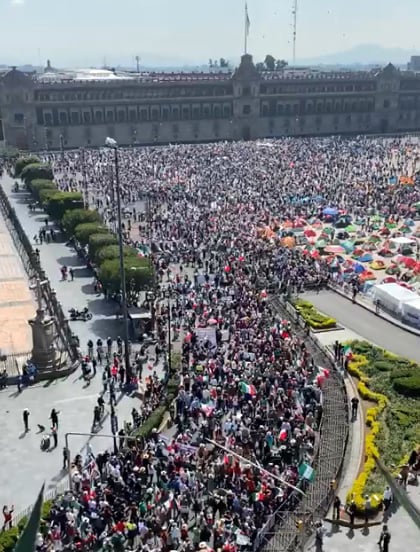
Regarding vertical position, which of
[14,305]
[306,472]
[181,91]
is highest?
[181,91]

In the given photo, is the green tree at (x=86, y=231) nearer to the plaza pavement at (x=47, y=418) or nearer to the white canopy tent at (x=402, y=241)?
the plaza pavement at (x=47, y=418)

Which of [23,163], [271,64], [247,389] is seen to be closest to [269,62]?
[271,64]

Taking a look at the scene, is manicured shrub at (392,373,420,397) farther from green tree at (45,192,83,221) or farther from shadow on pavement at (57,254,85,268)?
green tree at (45,192,83,221)

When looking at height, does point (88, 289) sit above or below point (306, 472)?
below

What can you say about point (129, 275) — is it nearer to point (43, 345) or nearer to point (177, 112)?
point (43, 345)

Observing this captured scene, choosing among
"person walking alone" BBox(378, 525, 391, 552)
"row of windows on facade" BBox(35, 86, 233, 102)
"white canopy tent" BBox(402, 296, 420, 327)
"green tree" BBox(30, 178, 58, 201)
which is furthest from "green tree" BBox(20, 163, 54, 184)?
"person walking alone" BBox(378, 525, 391, 552)

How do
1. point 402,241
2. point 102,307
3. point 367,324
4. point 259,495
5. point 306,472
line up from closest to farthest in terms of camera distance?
point 259,495
point 306,472
point 367,324
point 102,307
point 402,241

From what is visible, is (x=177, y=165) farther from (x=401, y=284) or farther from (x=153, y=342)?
(x=153, y=342)

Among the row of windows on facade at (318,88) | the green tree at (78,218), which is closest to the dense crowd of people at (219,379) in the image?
the green tree at (78,218)
